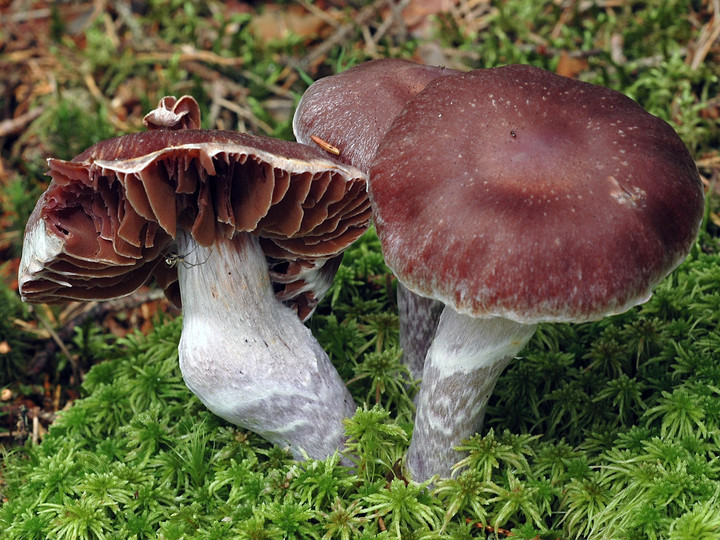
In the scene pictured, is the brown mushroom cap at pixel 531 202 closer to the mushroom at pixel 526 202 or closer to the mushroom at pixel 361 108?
the mushroom at pixel 526 202

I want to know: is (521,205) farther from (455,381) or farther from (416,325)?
(416,325)

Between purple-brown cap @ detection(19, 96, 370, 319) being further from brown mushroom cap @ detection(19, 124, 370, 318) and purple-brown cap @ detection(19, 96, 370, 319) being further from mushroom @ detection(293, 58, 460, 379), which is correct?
mushroom @ detection(293, 58, 460, 379)

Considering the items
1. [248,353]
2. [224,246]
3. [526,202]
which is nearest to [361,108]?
[224,246]

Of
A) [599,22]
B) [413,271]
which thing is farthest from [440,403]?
[599,22]

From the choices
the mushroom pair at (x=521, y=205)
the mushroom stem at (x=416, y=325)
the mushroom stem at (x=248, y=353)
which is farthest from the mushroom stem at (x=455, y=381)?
the mushroom stem at (x=416, y=325)

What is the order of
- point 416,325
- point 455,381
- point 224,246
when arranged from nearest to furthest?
point 455,381 → point 224,246 → point 416,325

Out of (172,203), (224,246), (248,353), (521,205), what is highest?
(521,205)

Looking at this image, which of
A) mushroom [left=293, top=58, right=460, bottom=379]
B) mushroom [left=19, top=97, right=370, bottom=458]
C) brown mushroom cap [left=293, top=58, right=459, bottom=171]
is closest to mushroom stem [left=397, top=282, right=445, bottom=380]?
mushroom [left=293, top=58, right=460, bottom=379]

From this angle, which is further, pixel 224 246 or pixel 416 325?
pixel 416 325
